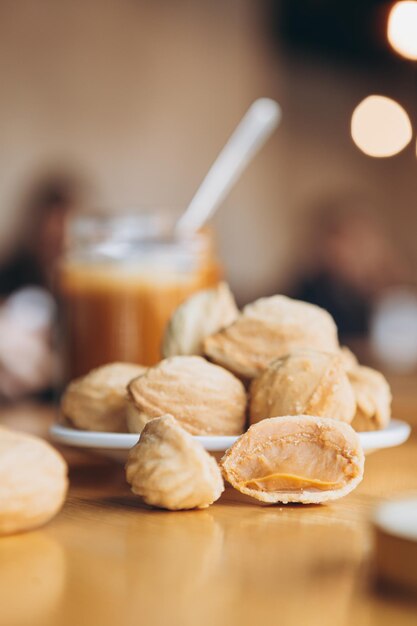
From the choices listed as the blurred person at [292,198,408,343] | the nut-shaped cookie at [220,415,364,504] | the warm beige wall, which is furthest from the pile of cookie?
the warm beige wall

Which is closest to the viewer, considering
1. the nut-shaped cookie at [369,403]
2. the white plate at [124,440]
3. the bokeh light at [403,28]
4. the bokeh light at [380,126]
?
the white plate at [124,440]

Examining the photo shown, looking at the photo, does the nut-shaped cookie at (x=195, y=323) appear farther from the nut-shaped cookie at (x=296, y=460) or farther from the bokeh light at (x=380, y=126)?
the bokeh light at (x=380, y=126)

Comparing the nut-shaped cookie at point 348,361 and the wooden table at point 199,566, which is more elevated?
the nut-shaped cookie at point 348,361

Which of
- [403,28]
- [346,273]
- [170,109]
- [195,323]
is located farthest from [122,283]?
[170,109]

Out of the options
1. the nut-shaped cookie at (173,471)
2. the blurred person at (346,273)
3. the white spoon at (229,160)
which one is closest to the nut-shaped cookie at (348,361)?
the nut-shaped cookie at (173,471)

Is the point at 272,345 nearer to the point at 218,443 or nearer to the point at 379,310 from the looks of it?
the point at 218,443

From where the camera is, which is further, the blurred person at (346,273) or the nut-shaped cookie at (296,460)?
the blurred person at (346,273)
